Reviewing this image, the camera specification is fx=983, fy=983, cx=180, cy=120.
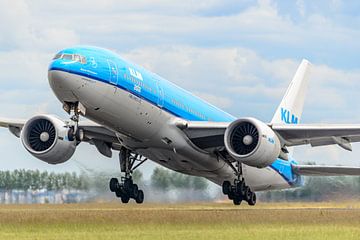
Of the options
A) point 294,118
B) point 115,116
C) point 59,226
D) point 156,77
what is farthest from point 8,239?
point 294,118

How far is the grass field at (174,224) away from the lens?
3152cm

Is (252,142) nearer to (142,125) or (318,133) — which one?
(318,133)

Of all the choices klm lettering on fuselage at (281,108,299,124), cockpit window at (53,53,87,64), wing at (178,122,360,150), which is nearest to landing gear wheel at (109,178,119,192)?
wing at (178,122,360,150)

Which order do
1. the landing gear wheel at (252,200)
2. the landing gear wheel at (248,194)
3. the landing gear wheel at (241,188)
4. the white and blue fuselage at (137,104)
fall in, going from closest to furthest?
the white and blue fuselage at (137,104), the landing gear wheel at (241,188), the landing gear wheel at (248,194), the landing gear wheel at (252,200)

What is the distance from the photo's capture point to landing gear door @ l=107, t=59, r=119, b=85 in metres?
39.8

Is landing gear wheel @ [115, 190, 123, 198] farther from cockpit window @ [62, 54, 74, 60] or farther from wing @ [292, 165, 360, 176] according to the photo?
wing @ [292, 165, 360, 176]

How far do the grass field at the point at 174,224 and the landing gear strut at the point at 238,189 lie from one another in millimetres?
606

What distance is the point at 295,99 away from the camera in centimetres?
5794

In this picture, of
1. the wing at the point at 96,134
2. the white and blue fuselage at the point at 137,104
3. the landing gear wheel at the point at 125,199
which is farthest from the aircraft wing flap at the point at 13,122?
the white and blue fuselage at the point at 137,104

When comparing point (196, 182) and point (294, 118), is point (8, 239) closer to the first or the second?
point (196, 182)

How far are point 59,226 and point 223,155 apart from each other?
14.1 m

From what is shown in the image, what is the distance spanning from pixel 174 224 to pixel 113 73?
7093 mm

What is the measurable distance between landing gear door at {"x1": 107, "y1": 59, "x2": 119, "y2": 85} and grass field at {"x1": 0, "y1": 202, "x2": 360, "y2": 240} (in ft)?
18.2

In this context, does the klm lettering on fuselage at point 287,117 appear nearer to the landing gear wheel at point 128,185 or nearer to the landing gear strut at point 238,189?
the landing gear strut at point 238,189
